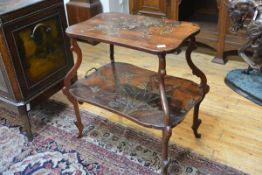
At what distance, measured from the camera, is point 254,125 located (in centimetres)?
184

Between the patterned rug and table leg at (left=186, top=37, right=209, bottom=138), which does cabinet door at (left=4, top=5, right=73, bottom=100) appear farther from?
table leg at (left=186, top=37, right=209, bottom=138)

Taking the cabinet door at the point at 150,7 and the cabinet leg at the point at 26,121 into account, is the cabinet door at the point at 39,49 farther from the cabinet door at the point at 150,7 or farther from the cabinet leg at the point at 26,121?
the cabinet door at the point at 150,7

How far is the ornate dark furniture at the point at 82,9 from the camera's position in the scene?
2.85 m

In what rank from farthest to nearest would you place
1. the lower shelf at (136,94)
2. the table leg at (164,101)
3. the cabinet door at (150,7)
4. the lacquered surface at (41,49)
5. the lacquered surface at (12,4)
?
the cabinet door at (150,7)
the lacquered surface at (41,49)
the lacquered surface at (12,4)
the lower shelf at (136,94)
the table leg at (164,101)

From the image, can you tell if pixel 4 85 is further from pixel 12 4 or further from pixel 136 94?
pixel 136 94

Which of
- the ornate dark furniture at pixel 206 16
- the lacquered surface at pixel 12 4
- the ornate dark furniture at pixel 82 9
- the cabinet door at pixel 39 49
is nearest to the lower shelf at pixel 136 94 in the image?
the cabinet door at pixel 39 49

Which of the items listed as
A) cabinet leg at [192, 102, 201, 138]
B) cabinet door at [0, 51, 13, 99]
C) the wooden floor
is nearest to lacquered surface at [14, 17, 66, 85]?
cabinet door at [0, 51, 13, 99]

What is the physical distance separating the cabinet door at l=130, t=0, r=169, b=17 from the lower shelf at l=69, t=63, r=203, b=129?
1.04 meters

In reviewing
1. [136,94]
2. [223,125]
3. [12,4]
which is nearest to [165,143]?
[136,94]

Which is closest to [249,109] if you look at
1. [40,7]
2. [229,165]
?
[229,165]

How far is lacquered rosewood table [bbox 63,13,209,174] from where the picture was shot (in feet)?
4.33

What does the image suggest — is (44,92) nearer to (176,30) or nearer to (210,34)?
(176,30)

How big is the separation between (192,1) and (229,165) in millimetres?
1909

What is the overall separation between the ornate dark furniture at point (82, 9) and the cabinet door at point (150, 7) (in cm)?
39
